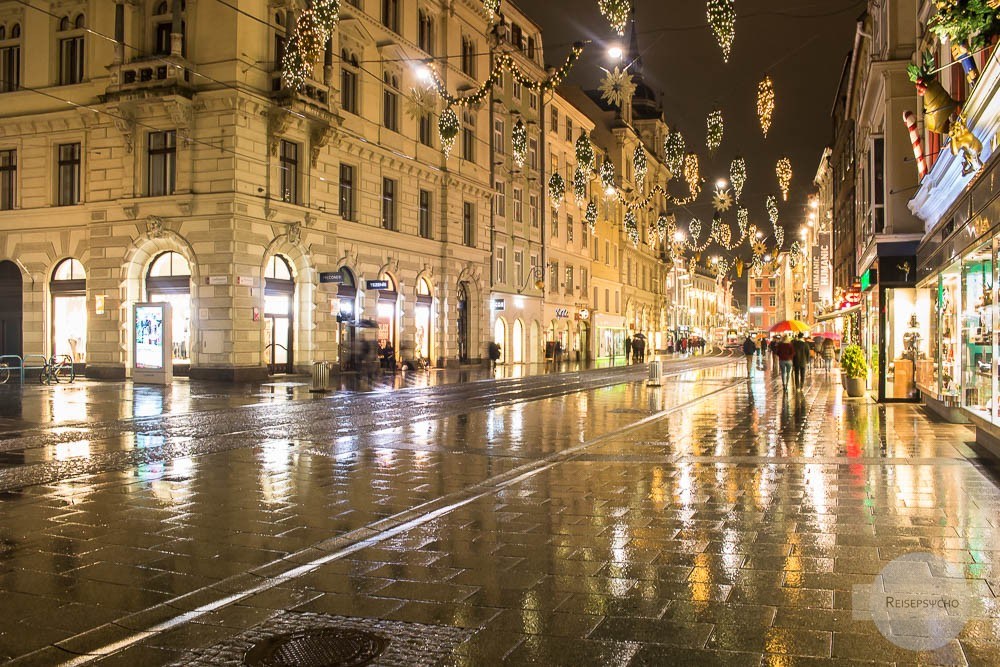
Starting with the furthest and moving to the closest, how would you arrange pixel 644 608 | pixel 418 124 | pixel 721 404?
pixel 418 124, pixel 721 404, pixel 644 608

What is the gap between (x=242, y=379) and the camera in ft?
92.5

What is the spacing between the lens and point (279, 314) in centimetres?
3075

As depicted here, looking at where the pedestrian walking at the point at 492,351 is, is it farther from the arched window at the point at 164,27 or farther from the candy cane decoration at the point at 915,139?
the candy cane decoration at the point at 915,139

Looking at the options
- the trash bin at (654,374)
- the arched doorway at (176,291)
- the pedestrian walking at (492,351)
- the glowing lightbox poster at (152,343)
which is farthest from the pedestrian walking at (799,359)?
the arched doorway at (176,291)

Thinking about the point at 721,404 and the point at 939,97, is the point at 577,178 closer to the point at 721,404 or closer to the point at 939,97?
the point at 721,404

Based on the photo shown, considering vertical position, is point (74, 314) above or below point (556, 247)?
below

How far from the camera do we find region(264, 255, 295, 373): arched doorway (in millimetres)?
30219

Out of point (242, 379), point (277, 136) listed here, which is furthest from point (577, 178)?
point (242, 379)

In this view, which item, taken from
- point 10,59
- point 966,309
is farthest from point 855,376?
point 10,59

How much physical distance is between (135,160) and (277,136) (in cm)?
483

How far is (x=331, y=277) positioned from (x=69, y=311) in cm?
981

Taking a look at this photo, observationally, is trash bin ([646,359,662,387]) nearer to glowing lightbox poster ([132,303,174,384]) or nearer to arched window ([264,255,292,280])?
arched window ([264,255,292,280])

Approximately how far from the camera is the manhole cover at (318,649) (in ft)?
14.3

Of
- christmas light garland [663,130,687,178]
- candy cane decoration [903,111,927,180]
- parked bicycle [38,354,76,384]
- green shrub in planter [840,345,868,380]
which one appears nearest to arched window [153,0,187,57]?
parked bicycle [38,354,76,384]
